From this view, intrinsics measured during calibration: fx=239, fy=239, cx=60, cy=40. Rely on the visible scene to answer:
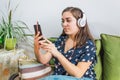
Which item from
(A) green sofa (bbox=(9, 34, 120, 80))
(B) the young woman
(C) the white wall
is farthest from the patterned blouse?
(C) the white wall

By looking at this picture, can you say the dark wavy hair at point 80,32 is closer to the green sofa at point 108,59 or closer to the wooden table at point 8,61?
the green sofa at point 108,59

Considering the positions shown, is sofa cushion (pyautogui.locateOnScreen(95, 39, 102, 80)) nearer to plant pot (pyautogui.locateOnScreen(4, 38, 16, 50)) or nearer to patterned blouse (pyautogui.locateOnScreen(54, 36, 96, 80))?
patterned blouse (pyautogui.locateOnScreen(54, 36, 96, 80))

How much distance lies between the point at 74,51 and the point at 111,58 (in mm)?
305

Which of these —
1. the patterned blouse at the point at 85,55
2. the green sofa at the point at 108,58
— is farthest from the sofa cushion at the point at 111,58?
the patterned blouse at the point at 85,55

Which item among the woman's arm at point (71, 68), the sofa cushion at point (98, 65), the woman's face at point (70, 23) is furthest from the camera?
the sofa cushion at point (98, 65)

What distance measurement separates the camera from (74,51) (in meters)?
1.82

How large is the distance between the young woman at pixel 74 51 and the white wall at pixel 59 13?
39cm

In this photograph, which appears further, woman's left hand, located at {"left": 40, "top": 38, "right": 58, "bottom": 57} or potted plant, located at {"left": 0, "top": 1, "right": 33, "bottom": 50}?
potted plant, located at {"left": 0, "top": 1, "right": 33, "bottom": 50}

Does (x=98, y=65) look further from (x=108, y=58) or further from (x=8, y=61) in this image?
(x=8, y=61)

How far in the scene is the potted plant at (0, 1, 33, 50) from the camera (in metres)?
2.35

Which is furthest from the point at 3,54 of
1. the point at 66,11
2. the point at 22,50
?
the point at 66,11

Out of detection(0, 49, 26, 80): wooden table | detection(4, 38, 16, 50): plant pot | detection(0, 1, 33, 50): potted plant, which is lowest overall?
detection(0, 49, 26, 80): wooden table

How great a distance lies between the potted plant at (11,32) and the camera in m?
2.35

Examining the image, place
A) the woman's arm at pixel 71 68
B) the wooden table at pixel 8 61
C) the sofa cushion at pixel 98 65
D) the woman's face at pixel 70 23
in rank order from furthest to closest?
the wooden table at pixel 8 61, the sofa cushion at pixel 98 65, the woman's face at pixel 70 23, the woman's arm at pixel 71 68
